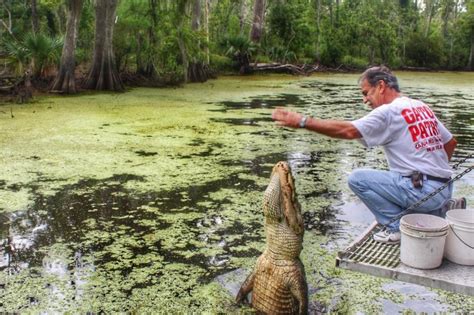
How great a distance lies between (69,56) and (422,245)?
29.6ft

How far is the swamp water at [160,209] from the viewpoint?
232 centimetres

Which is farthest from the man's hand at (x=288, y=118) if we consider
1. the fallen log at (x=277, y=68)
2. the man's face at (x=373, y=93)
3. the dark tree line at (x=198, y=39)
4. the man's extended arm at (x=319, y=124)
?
the fallen log at (x=277, y=68)

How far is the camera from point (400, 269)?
1.94 metres

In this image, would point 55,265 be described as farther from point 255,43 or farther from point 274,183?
point 255,43

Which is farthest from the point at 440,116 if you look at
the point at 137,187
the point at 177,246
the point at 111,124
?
the point at 177,246

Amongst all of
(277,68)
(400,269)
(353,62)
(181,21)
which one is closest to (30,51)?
(181,21)

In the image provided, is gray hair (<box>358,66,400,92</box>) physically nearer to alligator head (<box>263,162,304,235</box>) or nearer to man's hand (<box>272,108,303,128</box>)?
man's hand (<box>272,108,303,128</box>)

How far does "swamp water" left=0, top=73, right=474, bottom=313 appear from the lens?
2.32 metres

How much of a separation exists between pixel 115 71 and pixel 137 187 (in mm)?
7195

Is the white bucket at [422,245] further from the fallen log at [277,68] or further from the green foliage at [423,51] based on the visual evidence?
the green foliage at [423,51]

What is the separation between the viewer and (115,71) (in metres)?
→ 10.6

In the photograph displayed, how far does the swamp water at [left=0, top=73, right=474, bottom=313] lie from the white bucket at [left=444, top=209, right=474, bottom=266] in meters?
0.36

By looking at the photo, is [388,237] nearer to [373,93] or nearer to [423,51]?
[373,93]

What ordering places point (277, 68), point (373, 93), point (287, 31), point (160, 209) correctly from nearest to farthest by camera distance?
point (373, 93) < point (160, 209) < point (277, 68) < point (287, 31)
